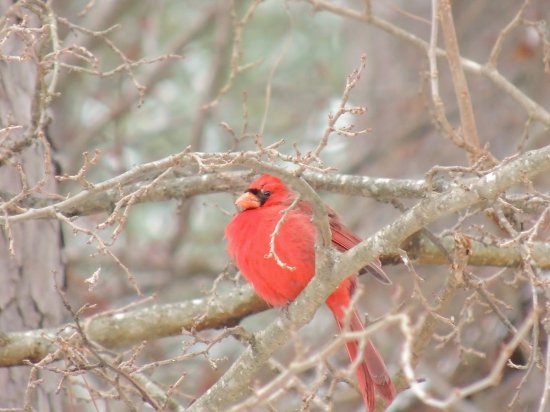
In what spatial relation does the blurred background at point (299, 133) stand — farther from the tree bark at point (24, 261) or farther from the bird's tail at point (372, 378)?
the bird's tail at point (372, 378)

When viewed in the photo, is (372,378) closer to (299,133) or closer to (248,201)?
(248,201)

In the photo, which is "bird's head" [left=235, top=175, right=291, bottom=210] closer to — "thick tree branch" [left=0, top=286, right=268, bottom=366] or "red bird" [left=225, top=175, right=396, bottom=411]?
"red bird" [left=225, top=175, right=396, bottom=411]

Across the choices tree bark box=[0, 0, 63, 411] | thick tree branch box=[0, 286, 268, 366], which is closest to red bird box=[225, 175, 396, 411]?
thick tree branch box=[0, 286, 268, 366]

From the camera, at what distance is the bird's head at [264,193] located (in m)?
4.71

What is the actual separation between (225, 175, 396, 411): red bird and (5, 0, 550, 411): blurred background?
1017mm

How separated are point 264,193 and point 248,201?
15 cm

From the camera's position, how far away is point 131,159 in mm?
7766

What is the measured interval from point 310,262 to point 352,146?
9.91 feet

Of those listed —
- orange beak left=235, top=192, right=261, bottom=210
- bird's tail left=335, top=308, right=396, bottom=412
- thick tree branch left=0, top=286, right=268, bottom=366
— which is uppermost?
orange beak left=235, top=192, right=261, bottom=210

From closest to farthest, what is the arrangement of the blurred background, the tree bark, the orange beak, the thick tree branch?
1. the thick tree branch
2. the tree bark
3. the orange beak
4. the blurred background

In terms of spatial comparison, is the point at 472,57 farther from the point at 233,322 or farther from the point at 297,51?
the point at 233,322

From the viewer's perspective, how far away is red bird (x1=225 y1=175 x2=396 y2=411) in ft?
14.6

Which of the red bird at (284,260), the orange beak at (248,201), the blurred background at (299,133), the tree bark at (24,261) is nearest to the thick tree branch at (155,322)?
the red bird at (284,260)

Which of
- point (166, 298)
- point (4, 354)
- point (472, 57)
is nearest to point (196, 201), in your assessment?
point (166, 298)
